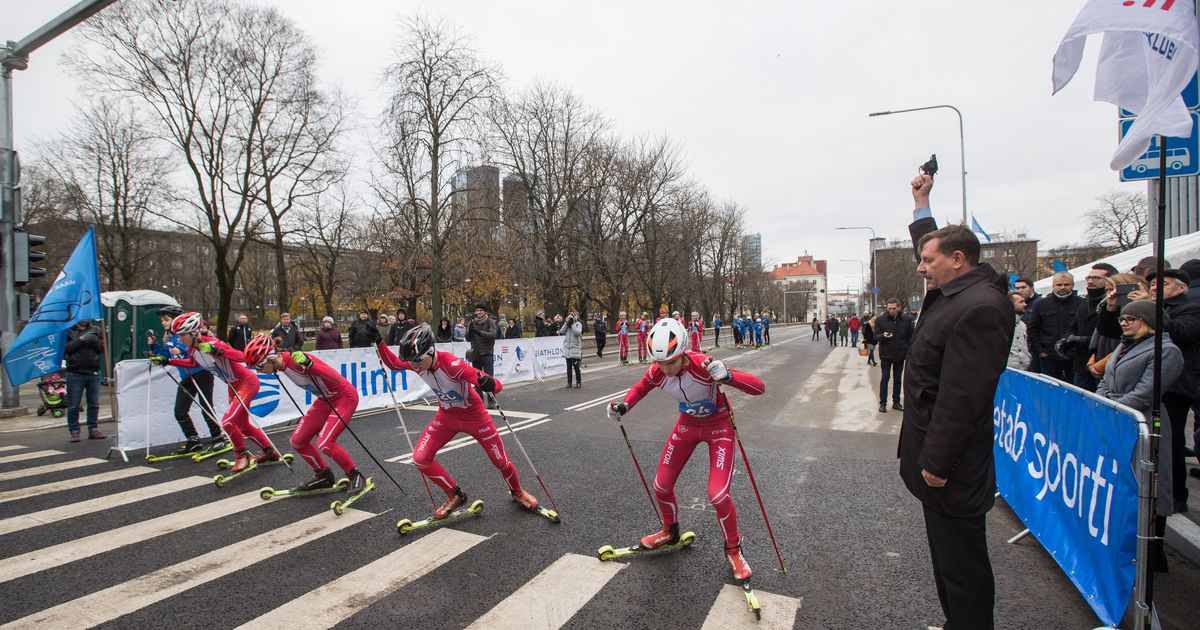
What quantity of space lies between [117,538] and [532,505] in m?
3.60

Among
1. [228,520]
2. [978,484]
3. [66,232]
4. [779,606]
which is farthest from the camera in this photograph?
[66,232]

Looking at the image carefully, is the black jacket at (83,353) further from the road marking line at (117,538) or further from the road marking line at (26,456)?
the road marking line at (117,538)

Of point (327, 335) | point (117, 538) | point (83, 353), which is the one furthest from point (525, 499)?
point (327, 335)

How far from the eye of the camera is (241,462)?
22.8ft

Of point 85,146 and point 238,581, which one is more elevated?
point 85,146

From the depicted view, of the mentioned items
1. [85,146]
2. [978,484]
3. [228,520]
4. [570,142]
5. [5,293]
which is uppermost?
[570,142]

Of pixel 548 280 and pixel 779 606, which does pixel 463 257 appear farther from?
pixel 779 606

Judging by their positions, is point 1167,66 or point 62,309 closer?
point 1167,66

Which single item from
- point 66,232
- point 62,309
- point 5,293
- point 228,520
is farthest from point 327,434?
point 66,232

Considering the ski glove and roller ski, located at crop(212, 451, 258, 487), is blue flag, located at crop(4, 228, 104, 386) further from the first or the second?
the ski glove

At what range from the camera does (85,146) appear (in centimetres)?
2719

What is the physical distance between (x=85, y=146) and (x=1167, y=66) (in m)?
37.8

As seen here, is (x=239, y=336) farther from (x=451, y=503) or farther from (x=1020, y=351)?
(x=1020, y=351)

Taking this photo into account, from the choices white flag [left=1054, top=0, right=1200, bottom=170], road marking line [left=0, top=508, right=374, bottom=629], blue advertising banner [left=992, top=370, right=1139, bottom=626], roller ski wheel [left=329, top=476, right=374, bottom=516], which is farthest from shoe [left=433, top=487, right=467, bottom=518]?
white flag [left=1054, top=0, right=1200, bottom=170]
